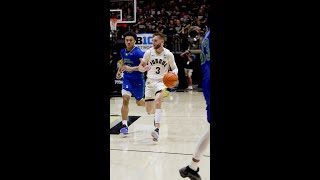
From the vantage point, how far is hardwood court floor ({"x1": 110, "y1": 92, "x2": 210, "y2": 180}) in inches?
151

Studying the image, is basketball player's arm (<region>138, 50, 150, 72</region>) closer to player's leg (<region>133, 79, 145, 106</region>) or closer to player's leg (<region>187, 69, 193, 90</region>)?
player's leg (<region>133, 79, 145, 106</region>)

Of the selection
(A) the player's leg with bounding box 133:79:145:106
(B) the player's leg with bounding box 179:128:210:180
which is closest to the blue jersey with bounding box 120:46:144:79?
(A) the player's leg with bounding box 133:79:145:106

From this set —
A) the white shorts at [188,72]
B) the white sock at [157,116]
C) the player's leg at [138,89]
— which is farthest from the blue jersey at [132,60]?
the white shorts at [188,72]

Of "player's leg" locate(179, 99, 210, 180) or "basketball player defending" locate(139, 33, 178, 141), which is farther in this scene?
"basketball player defending" locate(139, 33, 178, 141)

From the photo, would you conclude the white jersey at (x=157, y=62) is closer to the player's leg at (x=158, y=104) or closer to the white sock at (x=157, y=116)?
the player's leg at (x=158, y=104)

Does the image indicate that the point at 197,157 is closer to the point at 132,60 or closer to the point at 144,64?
the point at 144,64

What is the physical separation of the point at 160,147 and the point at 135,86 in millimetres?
1479

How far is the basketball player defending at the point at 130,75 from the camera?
5953 mm

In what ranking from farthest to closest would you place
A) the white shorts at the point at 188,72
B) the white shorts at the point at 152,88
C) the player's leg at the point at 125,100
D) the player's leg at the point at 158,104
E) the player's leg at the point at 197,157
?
the white shorts at the point at 188,72 → the white shorts at the point at 152,88 → the player's leg at the point at 125,100 → the player's leg at the point at 158,104 → the player's leg at the point at 197,157

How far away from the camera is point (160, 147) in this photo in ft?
16.4
